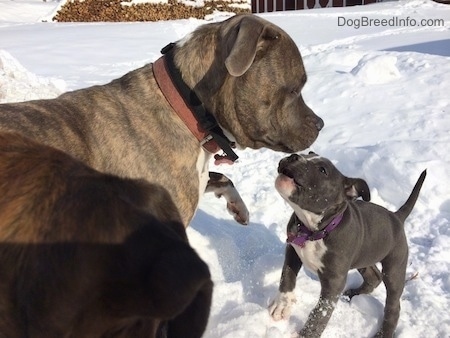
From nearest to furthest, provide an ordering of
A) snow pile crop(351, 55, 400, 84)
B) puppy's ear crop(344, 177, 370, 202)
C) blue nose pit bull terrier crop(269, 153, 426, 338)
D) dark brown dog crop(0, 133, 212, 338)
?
dark brown dog crop(0, 133, 212, 338), blue nose pit bull terrier crop(269, 153, 426, 338), puppy's ear crop(344, 177, 370, 202), snow pile crop(351, 55, 400, 84)

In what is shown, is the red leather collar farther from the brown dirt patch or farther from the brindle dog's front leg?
the brown dirt patch

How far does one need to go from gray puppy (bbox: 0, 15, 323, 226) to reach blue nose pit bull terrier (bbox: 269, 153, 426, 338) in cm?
30

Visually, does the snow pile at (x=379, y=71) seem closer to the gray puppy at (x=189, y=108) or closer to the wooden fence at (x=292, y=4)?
the gray puppy at (x=189, y=108)

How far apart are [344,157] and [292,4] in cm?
1760

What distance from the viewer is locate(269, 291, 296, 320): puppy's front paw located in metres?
3.49

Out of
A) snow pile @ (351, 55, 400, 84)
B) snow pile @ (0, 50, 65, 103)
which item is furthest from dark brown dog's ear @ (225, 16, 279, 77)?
snow pile @ (351, 55, 400, 84)

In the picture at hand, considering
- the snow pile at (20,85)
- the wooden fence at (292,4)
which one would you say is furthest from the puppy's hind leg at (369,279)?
the wooden fence at (292,4)

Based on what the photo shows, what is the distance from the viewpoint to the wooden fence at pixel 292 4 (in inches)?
846

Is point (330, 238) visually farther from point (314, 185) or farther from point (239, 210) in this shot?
point (239, 210)

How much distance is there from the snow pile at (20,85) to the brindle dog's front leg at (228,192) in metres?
2.93

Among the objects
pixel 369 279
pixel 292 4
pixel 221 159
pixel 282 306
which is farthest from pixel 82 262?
pixel 292 4

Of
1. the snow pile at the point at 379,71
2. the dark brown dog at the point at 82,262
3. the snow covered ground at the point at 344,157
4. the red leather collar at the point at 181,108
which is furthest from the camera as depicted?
the snow pile at the point at 379,71

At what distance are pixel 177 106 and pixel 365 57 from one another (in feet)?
20.8

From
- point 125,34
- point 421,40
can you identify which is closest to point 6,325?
point 421,40
